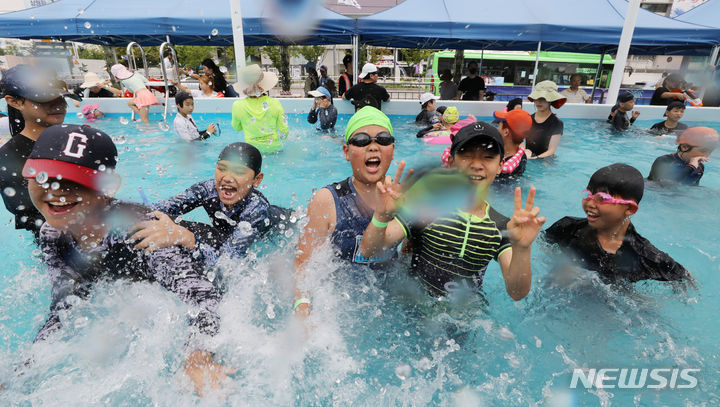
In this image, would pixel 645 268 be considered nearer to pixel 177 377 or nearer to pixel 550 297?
pixel 550 297

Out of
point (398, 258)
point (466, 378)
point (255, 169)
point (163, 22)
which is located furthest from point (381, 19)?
→ point (466, 378)

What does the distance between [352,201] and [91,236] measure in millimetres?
1466

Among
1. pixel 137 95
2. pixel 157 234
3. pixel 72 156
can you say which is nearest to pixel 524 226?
pixel 157 234

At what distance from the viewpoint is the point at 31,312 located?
277cm

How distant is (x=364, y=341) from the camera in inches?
98.0

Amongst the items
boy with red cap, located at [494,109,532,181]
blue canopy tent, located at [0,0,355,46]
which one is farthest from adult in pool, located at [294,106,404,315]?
blue canopy tent, located at [0,0,355,46]

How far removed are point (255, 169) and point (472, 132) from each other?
6.31 feet

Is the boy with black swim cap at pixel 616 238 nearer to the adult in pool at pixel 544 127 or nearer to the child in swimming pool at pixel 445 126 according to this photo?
the adult in pool at pixel 544 127

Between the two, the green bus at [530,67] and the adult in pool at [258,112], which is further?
the green bus at [530,67]

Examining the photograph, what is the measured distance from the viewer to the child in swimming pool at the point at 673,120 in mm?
7324

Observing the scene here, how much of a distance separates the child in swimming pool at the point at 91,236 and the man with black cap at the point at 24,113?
1162mm

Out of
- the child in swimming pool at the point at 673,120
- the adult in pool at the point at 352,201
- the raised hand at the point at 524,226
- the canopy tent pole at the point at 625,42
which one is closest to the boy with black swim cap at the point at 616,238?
the raised hand at the point at 524,226

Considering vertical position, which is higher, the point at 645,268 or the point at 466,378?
the point at 645,268

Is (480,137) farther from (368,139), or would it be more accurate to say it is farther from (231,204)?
(231,204)
